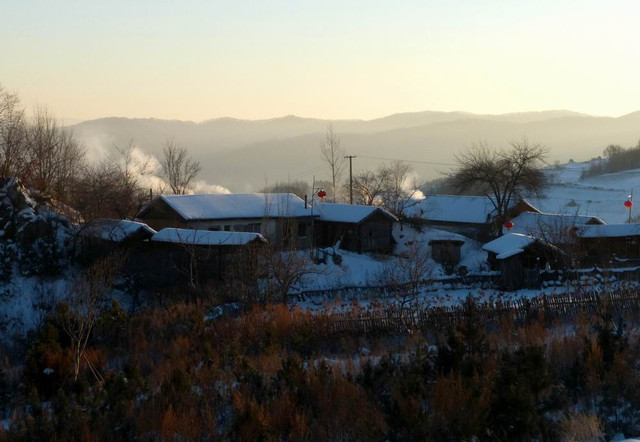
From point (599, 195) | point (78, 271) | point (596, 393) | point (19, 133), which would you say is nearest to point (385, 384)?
point (596, 393)

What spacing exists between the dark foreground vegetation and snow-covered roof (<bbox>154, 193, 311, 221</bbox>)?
70.0ft

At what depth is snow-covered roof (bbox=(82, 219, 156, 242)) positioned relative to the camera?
32.6 meters

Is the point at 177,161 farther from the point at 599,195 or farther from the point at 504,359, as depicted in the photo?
the point at 504,359

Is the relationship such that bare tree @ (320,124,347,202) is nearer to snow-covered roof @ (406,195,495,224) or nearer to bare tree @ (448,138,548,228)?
snow-covered roof @ (406,195,495,224)

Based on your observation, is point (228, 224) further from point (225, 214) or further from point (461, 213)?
point (461, 213)

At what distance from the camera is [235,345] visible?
54.2ft

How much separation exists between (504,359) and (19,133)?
4064 centimetres

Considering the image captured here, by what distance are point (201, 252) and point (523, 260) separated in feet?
45.3

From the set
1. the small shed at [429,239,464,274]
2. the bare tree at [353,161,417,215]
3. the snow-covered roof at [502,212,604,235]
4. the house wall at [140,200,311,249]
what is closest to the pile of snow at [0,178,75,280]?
the house wall at [140,200,311,249]

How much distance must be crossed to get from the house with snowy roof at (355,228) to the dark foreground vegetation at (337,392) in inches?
892

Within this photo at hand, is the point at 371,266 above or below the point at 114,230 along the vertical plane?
below

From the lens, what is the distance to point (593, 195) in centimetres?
9350

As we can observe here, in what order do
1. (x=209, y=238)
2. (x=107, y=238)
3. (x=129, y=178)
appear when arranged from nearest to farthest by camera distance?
1. (x=209, y=238)
2. (x=107, y=238)
3. (x=129, y=178)

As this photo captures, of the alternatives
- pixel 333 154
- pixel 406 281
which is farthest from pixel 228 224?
pixel 333 154
